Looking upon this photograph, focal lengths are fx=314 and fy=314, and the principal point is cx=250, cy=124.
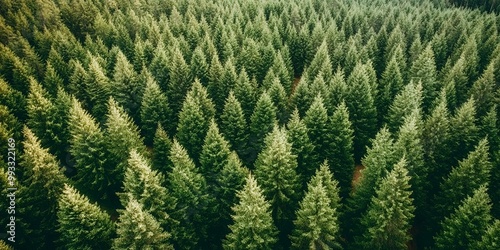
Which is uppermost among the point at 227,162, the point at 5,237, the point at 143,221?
the point at 143,221

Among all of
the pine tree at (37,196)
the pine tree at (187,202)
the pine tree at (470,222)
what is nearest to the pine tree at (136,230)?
the pine tree at (187,202)

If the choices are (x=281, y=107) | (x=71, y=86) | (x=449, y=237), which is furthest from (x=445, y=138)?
(x=71, y=86)

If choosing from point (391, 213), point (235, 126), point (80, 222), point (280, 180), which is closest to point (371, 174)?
point (391, 213)

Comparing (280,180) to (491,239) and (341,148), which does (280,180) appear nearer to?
(341,148)

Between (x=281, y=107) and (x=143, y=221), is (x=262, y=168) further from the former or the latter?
(x=281, y=107)

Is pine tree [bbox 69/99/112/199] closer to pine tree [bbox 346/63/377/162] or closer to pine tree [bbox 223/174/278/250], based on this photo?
pine tree [bbox 223/174/278/250]

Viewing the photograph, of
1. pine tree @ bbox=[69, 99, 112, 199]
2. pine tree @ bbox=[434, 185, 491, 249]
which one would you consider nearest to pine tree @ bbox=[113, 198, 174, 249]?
pine tree @ bbox=[69, 99, 112, 199]
